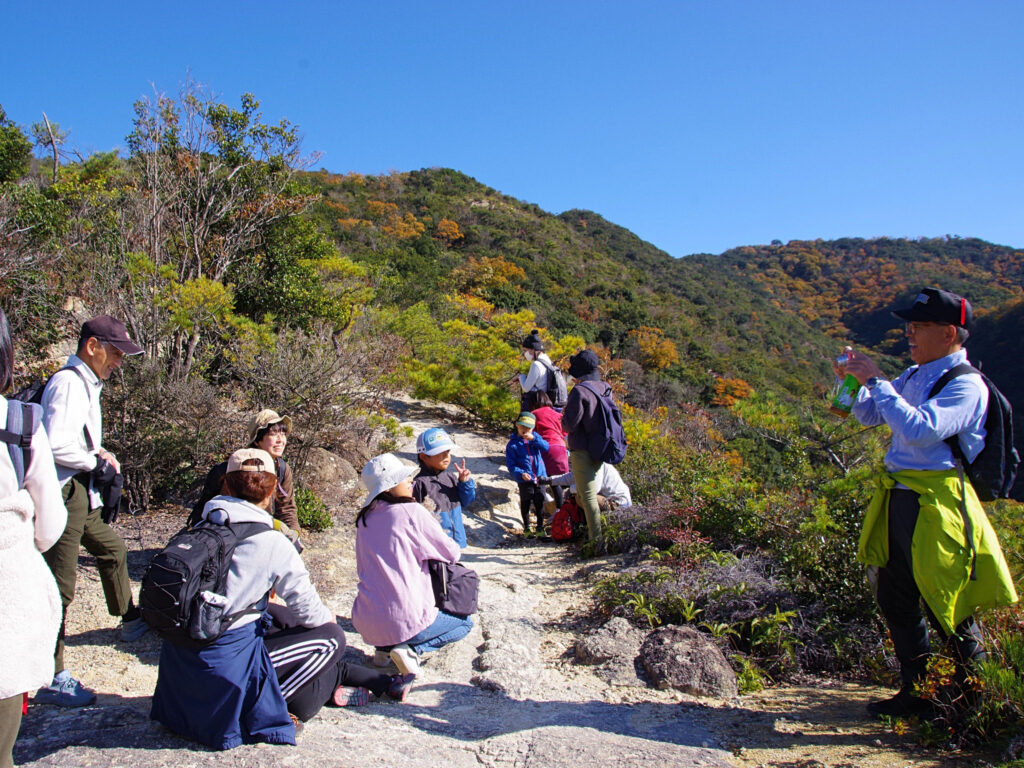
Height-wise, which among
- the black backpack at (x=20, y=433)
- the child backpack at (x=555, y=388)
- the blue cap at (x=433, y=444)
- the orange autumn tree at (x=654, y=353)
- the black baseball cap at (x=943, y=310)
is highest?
the orange autumn tree at (x=654, y=353)

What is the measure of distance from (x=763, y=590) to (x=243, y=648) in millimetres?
2752

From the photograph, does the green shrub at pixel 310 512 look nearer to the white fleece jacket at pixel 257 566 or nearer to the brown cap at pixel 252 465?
the brown cap at pixel 252 465

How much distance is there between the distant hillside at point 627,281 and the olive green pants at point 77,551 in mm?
11180

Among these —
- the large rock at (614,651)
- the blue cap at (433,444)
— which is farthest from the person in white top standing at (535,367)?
the large rock at (614,651)

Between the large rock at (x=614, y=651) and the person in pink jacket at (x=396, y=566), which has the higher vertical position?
the person in pink jacket at (x=396, y=566)

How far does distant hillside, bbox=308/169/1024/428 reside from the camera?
2697cm

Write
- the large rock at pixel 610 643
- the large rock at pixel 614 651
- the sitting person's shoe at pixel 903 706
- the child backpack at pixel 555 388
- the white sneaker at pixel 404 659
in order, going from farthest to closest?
the child backpack at pixel 555 388, the large rock at pixel 610 643, the large rock at pixel 614 651, the white sneaker at pixel 404 659, the sitting person's shoe at pixel 903 706

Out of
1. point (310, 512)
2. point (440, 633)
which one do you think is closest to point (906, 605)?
point (440, 633)

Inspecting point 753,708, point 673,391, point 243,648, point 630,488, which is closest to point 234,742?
point 243,648

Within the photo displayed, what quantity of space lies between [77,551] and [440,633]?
177cm

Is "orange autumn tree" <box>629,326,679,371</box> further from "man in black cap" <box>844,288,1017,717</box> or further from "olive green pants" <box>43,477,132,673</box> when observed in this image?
"olive green pants" <box>43,477,132,673</box>

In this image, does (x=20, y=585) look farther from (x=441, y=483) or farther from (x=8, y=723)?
(x=441, y=483)

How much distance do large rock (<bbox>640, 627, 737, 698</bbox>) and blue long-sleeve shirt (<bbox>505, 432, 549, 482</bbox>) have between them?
2727 mm

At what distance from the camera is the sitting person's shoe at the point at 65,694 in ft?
8.86
